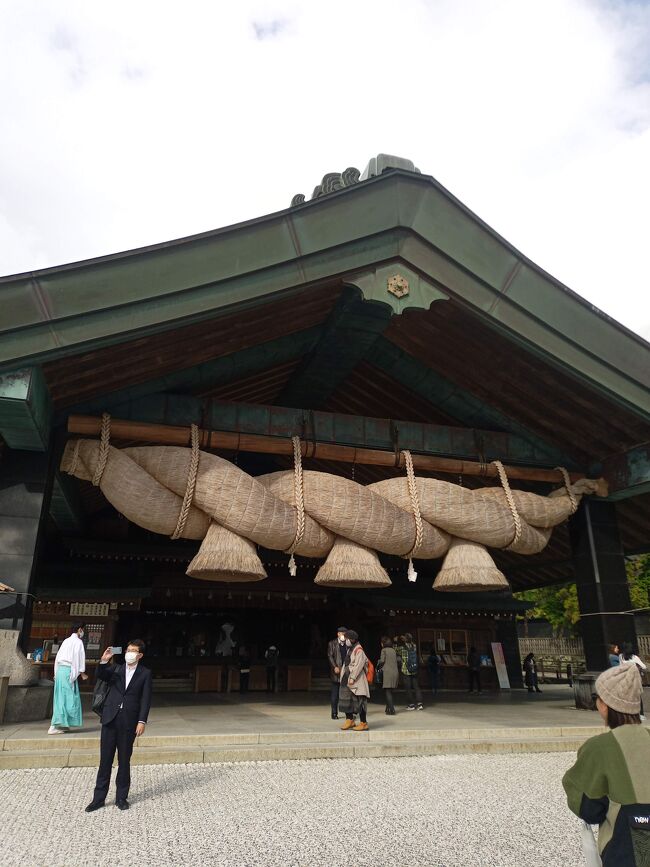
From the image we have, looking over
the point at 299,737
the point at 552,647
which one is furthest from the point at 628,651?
the point at 552,647

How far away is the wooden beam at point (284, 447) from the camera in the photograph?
337 inches

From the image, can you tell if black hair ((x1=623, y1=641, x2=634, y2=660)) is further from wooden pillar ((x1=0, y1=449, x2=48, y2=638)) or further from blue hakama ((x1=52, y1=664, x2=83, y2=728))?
wooden pillar ((x1=0, y1=449, x2=48, y2=638))

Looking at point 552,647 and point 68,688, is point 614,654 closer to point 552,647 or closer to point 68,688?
point 68,688

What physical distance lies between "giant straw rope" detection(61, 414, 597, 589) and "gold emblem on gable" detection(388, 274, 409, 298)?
8.87ft

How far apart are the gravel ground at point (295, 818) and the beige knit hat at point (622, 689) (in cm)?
183

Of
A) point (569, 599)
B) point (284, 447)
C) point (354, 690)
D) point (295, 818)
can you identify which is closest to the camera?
point (295, 818)

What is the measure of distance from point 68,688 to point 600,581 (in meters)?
8.48

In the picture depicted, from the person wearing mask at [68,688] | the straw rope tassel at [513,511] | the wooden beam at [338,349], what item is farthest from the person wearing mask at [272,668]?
the person wearing mask at [68,688]

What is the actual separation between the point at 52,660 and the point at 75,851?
11.5m

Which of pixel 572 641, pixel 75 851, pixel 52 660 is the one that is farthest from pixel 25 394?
pixel 572 641

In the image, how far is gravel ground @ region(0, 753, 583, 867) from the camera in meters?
3.72

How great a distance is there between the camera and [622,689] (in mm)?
→ 2541

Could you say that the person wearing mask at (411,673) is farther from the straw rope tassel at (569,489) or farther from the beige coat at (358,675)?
the straw rope tassel at (569,489)

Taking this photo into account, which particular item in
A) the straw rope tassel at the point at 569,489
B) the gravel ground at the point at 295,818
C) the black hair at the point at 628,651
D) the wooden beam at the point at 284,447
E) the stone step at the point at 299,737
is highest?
the wooden beam at the point at 284,447
